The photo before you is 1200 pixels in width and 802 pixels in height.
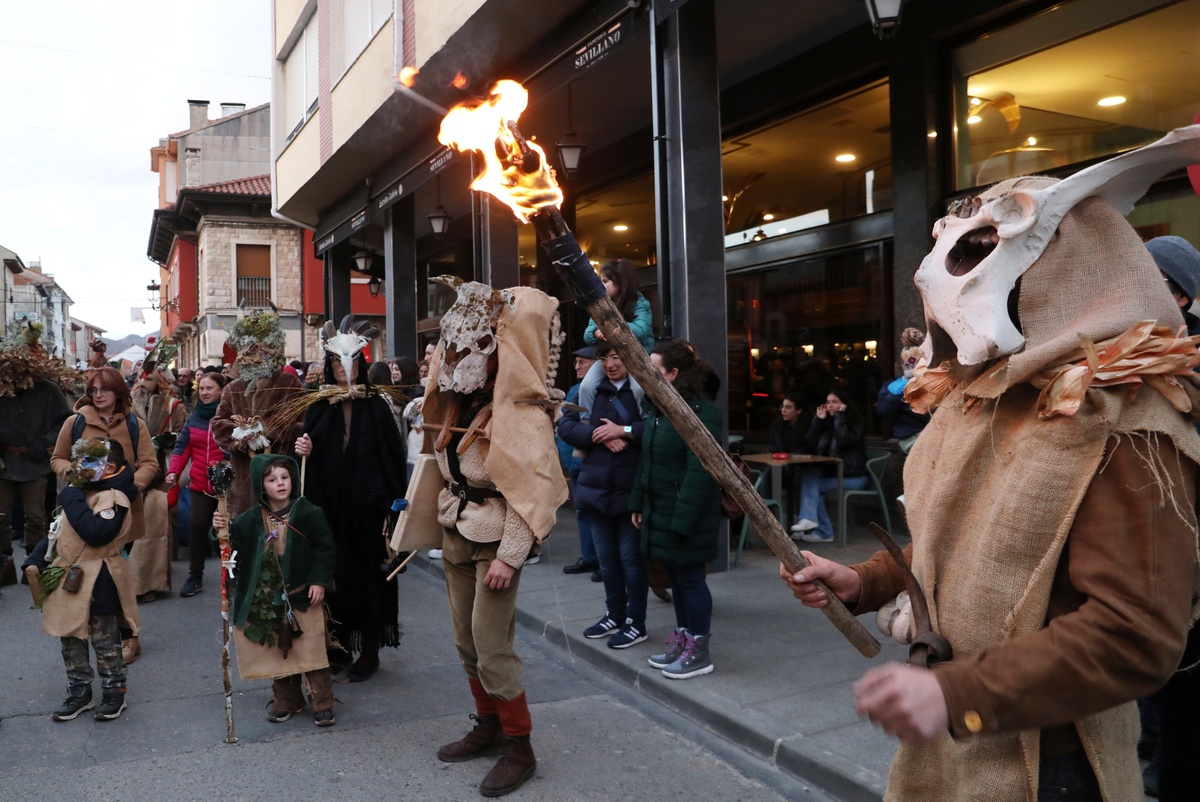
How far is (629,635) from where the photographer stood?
5.93 metres

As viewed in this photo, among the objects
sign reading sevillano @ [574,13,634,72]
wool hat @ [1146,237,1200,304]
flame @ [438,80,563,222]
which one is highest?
sign reading sevillano @ [574,13,634,72]

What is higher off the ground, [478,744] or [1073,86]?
[1073,86]

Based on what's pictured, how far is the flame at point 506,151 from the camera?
1987mm

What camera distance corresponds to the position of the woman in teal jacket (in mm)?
5328

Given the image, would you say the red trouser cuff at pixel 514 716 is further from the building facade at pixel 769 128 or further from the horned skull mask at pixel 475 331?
the building facade at pixel 769 128

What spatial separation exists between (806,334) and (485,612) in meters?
7.35

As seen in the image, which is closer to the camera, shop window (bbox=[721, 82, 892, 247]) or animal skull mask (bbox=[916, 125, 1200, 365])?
animal skull mask (bbox=[916, 125, 1200, 365])

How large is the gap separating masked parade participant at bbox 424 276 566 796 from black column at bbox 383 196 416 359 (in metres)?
11.5

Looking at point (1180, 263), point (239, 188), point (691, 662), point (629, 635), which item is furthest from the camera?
point (239, 188)

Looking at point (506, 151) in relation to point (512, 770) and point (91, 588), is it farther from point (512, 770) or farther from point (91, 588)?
point (91, 588)

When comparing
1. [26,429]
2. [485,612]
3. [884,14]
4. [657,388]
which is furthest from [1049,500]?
[26,429]

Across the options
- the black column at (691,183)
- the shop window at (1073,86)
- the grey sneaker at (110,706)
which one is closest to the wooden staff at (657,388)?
the grey sneaker at (110,706)

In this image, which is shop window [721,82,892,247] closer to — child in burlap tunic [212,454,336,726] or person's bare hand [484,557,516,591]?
child in burlap tunic [212,454,336,726]

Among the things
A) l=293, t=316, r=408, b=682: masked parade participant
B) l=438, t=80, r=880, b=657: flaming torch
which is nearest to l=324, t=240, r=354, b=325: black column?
l=293, t=316, r=408, b=682: masked parade participant
